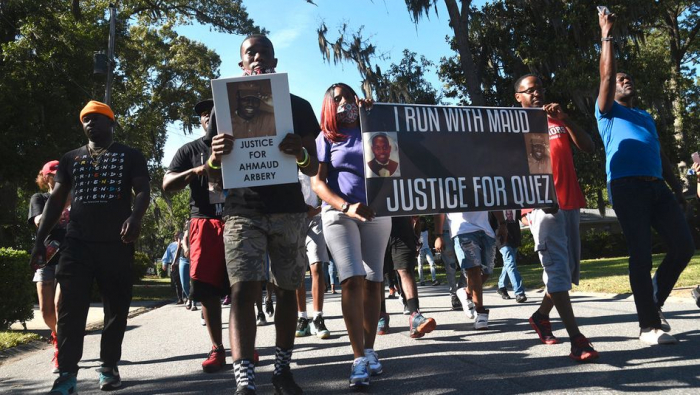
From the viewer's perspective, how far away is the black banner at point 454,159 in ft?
14.1

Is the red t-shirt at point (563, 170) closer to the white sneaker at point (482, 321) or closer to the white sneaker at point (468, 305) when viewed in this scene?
the white sneaker at point (482, 321)

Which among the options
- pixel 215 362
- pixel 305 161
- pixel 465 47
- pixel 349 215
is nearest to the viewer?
pixel 305 161

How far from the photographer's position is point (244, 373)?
10.8 ft

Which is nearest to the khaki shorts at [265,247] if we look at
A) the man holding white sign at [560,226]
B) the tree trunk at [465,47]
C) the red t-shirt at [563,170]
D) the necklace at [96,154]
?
the necklace at [96,154]

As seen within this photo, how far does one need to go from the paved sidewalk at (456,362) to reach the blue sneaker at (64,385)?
17.4 inches

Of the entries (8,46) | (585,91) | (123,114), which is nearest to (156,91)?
(123,114)

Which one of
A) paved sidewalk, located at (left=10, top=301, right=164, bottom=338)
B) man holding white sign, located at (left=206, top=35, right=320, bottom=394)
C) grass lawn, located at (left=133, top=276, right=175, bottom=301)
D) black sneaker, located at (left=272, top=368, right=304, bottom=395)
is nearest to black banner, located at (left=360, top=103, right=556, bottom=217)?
man holding white sign, located at (left=206, top=35, right=320, bottom=394)

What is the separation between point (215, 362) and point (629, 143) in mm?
3573

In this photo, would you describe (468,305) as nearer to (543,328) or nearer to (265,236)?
(543,328)

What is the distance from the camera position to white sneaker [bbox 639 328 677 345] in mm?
4367

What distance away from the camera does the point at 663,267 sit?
15.7 ft

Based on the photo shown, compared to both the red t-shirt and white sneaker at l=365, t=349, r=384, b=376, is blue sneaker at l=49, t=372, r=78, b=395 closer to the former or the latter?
white sneaker at l=365, t=349, r=384, b=376

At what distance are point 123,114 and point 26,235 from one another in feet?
24.3

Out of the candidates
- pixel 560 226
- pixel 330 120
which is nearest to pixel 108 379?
pixel 330 120
